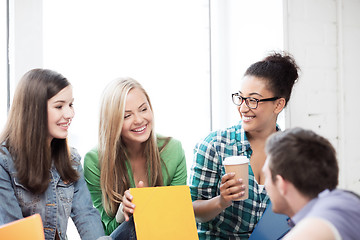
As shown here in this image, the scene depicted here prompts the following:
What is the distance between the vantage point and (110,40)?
2.48 m

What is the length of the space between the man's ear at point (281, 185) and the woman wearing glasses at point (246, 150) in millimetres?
750

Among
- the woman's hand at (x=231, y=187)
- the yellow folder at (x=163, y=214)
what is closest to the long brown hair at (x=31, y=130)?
the yellow folder at (x=163, y=214)

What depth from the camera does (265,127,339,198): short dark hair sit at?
1.18 m

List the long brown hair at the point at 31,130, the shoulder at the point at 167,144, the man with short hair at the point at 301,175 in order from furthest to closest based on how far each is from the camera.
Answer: the shoulder at the point at 167,144 → the long brown hair at the point at 31,130 → the man with short hair at the point at 301,175

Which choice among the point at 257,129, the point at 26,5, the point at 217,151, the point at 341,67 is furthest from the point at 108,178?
the point at 341,67

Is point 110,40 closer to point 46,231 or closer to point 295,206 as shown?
point 46,231

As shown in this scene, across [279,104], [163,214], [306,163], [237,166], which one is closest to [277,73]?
[279,104]

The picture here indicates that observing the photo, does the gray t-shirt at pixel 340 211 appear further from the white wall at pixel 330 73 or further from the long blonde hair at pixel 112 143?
the white wall at pixel 330 73

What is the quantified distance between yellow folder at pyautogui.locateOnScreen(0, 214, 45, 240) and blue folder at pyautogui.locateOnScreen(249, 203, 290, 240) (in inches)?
36.3

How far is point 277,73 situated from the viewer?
2062mm

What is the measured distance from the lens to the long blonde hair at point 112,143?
2068mm

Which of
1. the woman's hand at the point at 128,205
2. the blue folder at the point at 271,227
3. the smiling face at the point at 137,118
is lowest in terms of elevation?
the blue folder at the point at 271,227

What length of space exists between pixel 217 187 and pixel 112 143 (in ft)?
1.82

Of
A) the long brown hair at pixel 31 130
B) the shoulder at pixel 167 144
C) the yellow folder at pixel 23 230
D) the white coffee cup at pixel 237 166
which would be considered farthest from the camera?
the shoulder at pixel 167 144
